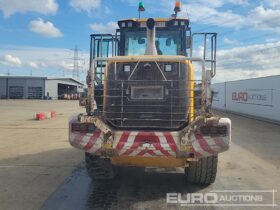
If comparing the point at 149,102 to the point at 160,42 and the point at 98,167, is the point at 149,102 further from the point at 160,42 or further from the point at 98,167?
the point at 160,42

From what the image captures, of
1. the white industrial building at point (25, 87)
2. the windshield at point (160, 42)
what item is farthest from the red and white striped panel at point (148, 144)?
the white industrial building at point (25, 87)

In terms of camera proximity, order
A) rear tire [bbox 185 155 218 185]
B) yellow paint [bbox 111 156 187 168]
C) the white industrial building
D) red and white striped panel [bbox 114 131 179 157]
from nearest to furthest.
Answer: red and white striped panel [bbox 114 131 179 157] < yellow paint [bbox 111 156 187 168] < rear tire [bbox 185 155 218 185] < the white industrial building

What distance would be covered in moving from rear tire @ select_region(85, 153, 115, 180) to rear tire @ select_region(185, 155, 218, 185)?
1442mm

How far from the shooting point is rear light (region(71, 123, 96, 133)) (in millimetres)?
6465

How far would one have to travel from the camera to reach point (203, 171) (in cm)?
723

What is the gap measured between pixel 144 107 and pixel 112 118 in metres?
0.57

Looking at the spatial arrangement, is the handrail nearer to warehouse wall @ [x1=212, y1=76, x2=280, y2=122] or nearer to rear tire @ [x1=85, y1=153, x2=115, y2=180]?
rear tire @ [x1=85, y1=153, x2=115, y2=180]

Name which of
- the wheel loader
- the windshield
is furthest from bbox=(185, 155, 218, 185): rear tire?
the windshield

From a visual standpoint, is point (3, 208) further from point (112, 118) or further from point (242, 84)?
point (242, 84)

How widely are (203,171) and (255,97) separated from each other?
20684mm

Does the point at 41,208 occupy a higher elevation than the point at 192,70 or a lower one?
lower

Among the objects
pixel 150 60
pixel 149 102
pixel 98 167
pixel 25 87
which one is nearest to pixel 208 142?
pixel 149 102

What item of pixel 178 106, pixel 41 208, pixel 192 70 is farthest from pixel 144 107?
pixel 41 208

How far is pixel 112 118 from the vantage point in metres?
6.87
